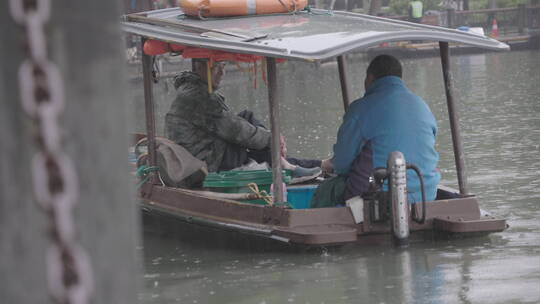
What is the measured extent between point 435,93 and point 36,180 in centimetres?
2068

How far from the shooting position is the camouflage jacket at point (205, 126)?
26.8 feet

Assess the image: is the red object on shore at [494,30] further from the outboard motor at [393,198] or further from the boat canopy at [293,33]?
the outboard motor at [393,198]

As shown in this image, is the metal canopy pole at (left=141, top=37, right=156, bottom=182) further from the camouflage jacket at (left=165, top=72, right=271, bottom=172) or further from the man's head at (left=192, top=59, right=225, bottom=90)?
the man's head at (left=192, top=59, right=225, bottom=90)

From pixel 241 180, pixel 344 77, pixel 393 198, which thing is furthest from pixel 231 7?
pixel 393 198

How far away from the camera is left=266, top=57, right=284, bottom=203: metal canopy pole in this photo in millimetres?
6867

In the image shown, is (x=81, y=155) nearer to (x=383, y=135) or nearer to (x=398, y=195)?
(x=398, y=195)

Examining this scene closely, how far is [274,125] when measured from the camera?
686 centimetres

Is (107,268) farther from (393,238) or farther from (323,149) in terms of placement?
(323,149)

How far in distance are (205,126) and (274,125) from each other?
147cm

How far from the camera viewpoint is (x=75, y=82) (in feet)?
4.90

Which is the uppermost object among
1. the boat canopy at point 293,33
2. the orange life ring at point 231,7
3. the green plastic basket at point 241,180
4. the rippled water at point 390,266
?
the orange life ring at point 231,7

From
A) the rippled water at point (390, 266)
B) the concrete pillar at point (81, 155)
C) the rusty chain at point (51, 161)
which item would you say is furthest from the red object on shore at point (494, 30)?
the rusty chain at point (51, 161)

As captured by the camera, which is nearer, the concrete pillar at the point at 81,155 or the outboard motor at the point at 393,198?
the concrete pillar at the point at 81,155

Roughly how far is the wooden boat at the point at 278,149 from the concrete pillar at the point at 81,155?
4649mm
